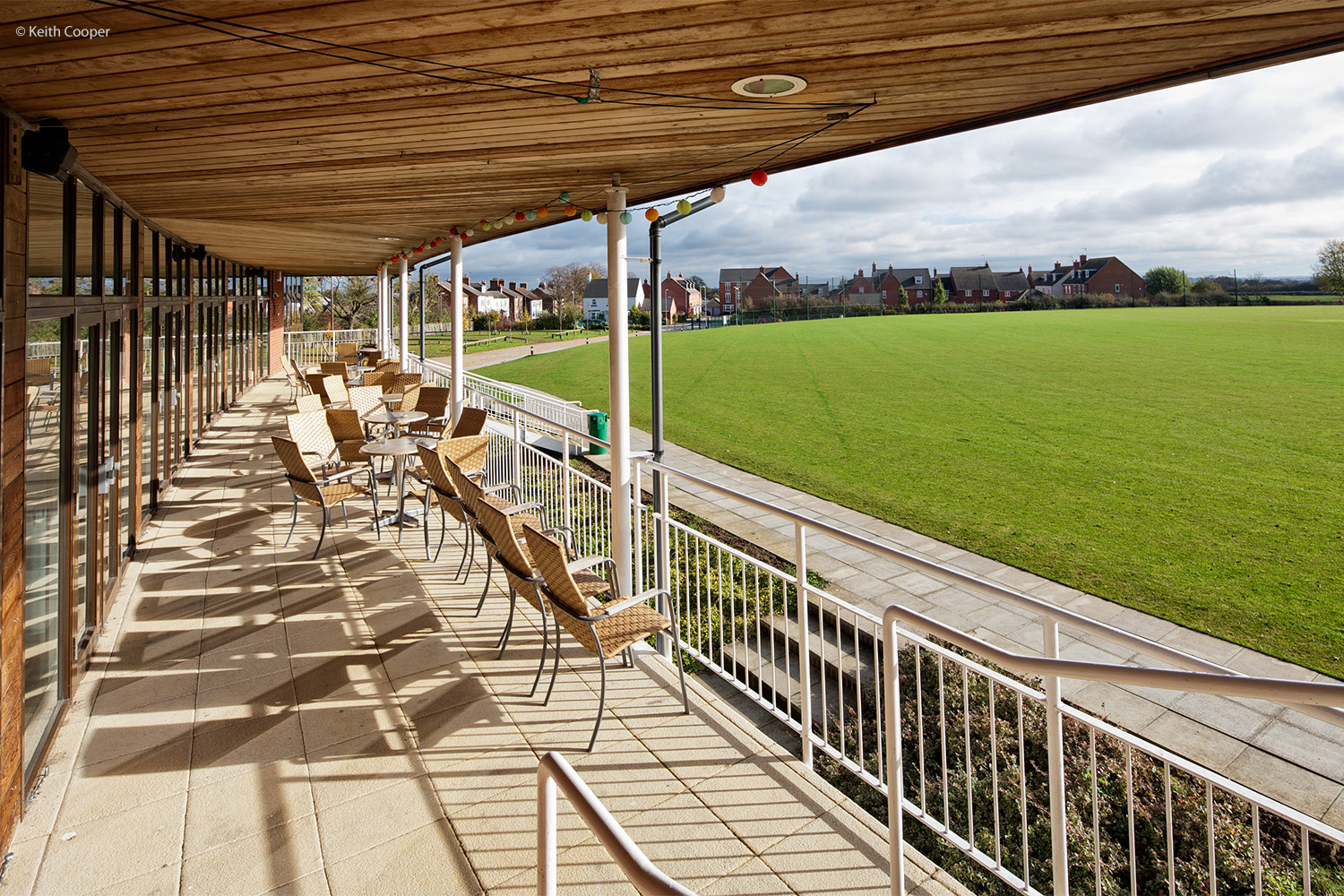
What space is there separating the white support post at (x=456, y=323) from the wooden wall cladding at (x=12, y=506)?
517 centimetres

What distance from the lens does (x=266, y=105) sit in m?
2.71

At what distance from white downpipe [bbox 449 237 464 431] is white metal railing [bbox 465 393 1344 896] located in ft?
5.93

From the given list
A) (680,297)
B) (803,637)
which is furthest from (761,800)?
(680,297)

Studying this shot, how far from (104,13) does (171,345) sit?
6648mm

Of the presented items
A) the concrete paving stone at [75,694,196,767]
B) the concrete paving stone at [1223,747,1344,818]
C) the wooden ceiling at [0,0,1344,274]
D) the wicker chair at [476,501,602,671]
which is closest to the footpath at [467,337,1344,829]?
the concrete paving stone at [1223,747,1344,818]

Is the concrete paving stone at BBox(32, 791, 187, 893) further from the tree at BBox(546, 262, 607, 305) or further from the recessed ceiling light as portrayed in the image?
the tree at BBox(546, 262, 607, 305)

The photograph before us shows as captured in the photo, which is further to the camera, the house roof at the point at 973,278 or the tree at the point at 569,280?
the house roof at the point at 973,278

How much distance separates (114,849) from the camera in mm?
2457

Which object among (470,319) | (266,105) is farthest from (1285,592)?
(470,319)

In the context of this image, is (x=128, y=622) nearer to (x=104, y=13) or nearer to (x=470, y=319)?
(x=104, y=13)

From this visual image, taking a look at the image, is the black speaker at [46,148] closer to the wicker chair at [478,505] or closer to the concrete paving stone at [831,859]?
the wicker chair at [478,505]

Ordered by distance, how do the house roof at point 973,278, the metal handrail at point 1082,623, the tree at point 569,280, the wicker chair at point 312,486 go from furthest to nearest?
1. the house roof at point 973,278
2. the tree at point 569,280
3. the wicker chair at point 312,486
4. the metal handrail at point 1082,623

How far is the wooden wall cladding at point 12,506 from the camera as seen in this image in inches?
98.9

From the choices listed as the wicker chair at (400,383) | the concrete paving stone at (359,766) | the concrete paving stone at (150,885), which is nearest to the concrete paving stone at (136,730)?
the concrete paving stone at (359,766)
